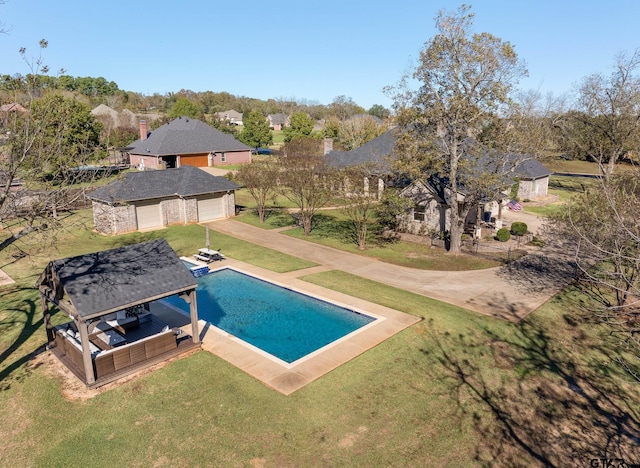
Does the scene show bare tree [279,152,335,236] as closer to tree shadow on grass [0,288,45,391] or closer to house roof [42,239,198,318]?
house roof [42,239,198,318]

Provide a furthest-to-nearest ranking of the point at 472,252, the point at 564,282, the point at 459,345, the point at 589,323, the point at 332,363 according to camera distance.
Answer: the point at 472,252 < the point at 564,282 < the point at 589,323 < the point at 459,345 < the point at 332,363

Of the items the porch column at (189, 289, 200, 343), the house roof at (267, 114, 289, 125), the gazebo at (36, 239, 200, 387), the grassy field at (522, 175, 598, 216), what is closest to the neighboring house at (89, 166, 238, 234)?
the gazebo at (36, 239, 200, 387)

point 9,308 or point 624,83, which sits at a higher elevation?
point 624,83

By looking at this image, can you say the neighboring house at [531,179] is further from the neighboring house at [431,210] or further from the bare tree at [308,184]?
the bare tree at [308,184]

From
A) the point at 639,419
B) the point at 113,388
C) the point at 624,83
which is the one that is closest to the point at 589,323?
the point at 639,419

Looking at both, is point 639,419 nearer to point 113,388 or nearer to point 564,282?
point 564,282

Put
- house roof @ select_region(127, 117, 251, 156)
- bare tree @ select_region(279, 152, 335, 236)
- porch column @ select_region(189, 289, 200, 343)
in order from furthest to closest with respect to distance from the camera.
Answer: house roof @ select_region(127, 117, 251, 156), bare tree @ select_region(279, 152, 335, 236), porch column @ select_region(189, 289, 200, 343)

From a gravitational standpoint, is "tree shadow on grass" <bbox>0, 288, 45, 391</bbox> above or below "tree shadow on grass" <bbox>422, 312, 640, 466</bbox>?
above
